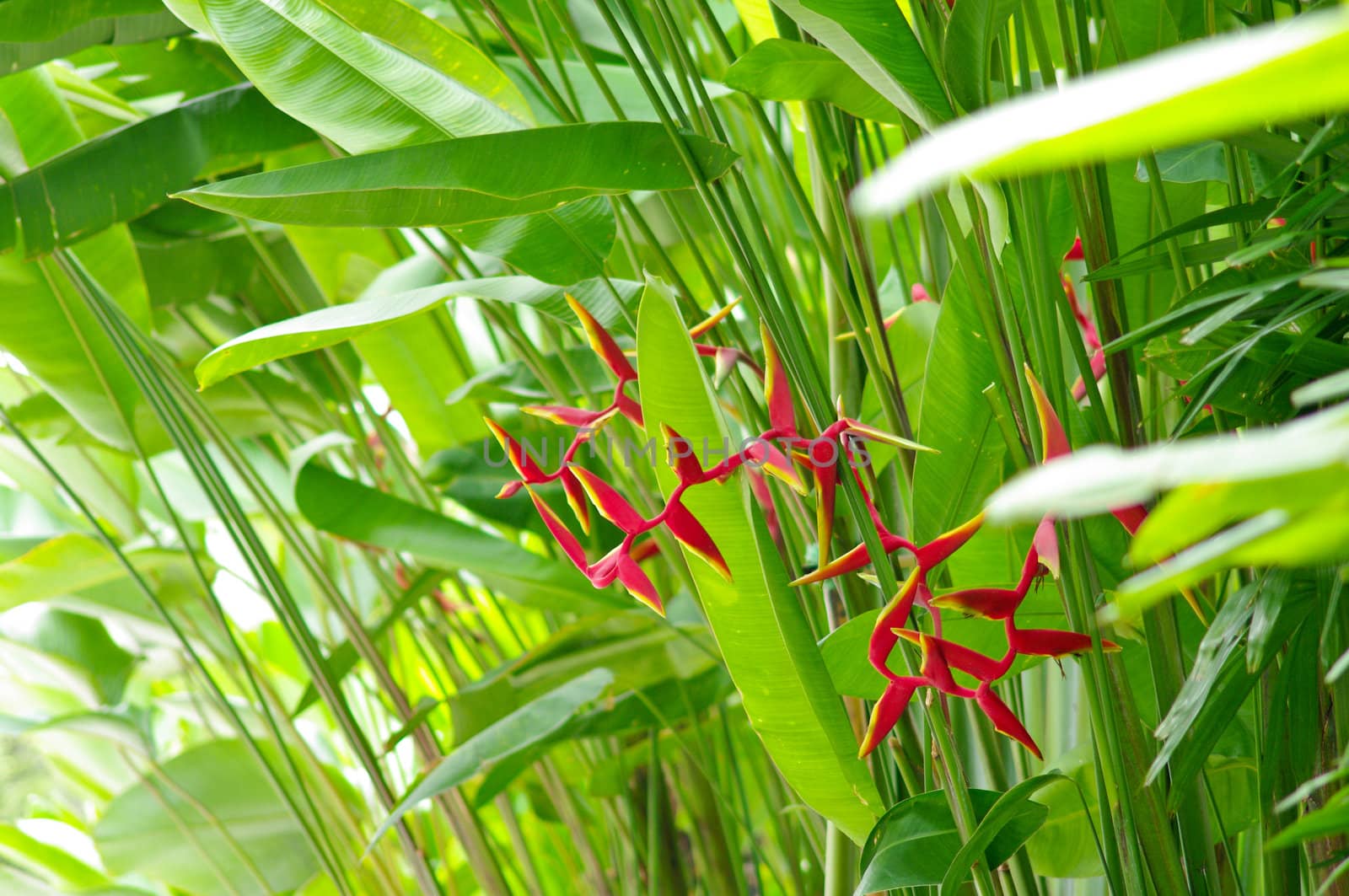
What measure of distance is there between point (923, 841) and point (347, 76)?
38 centimetres

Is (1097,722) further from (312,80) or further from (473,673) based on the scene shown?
(473,673)

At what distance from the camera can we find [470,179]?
13.3 inches

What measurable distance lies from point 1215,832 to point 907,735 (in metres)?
0.15

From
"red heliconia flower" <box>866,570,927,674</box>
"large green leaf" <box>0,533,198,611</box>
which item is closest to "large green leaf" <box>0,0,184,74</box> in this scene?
"large green leaf" <box>0,533,198,611</box>

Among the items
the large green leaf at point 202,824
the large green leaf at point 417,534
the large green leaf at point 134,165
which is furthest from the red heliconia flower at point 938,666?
the large green leaf at point 202,824

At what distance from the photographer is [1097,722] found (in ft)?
1.13

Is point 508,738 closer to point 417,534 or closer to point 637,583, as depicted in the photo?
point 417,534

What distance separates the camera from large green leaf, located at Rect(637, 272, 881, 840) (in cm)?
34

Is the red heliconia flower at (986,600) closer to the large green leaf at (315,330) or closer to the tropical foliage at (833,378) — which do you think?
the tropical foliage at (833,378)

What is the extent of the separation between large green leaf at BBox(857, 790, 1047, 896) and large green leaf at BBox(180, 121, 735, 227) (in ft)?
0.84

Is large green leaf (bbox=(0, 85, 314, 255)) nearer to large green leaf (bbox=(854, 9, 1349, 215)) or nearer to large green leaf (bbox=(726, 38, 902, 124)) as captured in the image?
large green leaf (bbox=(726, 38, 902, 124))

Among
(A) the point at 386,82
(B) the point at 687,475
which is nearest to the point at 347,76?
(A) the point at 386,82

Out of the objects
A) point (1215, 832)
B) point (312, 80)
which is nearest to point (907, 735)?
point (1215, 832)

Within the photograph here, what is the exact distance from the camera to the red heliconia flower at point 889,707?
33cm
